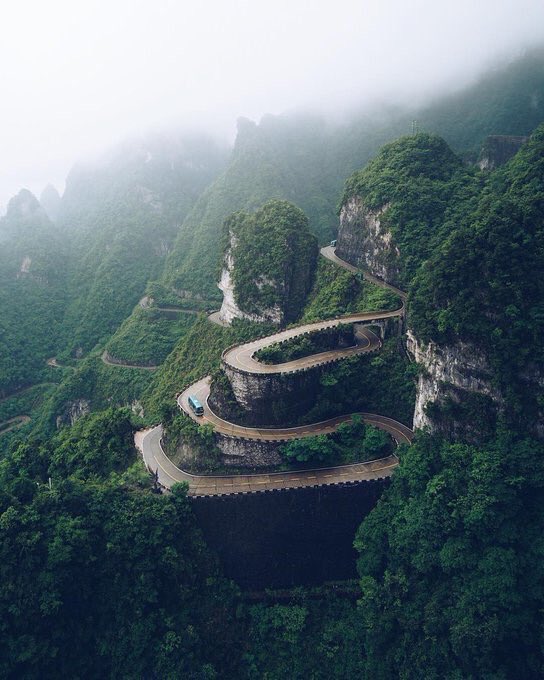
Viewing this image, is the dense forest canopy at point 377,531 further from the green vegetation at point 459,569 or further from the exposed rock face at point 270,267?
the exposed rock face at point 270,267

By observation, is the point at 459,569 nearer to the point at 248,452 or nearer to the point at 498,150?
the point at 248,452

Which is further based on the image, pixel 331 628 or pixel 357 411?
pixel 357 411

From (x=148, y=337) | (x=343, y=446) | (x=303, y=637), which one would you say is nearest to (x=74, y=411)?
(x=148, y=337)

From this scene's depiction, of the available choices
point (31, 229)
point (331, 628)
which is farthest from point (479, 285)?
point (31, 229)

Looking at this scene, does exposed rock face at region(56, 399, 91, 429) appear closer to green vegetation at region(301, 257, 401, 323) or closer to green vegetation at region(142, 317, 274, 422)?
green vegetation at region(142, 317, 274, 422)

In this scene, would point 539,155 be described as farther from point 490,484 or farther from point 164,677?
point 164,677

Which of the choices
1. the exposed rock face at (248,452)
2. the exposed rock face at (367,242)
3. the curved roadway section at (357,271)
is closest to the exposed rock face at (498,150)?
the exposed rock face at (367,242)
